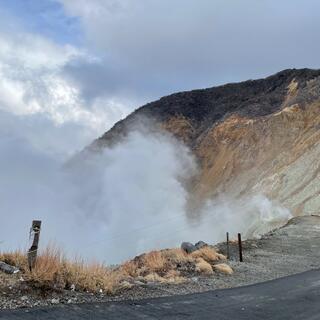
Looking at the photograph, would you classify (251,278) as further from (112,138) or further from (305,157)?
(112,138)

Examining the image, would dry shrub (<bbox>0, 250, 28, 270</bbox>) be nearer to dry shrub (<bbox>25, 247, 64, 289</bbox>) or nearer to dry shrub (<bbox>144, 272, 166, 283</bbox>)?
dry shrub (<bbox>25, 247, 64, 289</bbox>)

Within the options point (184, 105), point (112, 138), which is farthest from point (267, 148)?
point (112, 138)

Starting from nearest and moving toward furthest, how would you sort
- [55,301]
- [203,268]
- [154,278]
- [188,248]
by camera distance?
1. [55,301]
2. [154,278]
3. [203,268]
4. [188,248]

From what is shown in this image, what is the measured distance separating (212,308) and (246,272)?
20.4ft

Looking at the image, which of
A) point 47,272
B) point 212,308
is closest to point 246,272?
point 212,308

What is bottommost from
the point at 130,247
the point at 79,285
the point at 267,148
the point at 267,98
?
the point at 79,285

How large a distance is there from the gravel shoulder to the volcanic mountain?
1292cm

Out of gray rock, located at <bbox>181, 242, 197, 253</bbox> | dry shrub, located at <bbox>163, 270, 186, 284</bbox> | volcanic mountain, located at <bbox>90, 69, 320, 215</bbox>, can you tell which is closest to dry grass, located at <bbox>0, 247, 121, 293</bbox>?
dry shrub, located at <bbox>163, 270, 186, 284</bbox>

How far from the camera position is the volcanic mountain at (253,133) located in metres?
45.5

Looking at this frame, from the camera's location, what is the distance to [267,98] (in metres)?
67.9

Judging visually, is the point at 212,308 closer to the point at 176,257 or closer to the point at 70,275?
the point at 70,275

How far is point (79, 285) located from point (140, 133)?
64622mm

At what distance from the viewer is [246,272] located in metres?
16.4

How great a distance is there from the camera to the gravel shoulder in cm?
997
